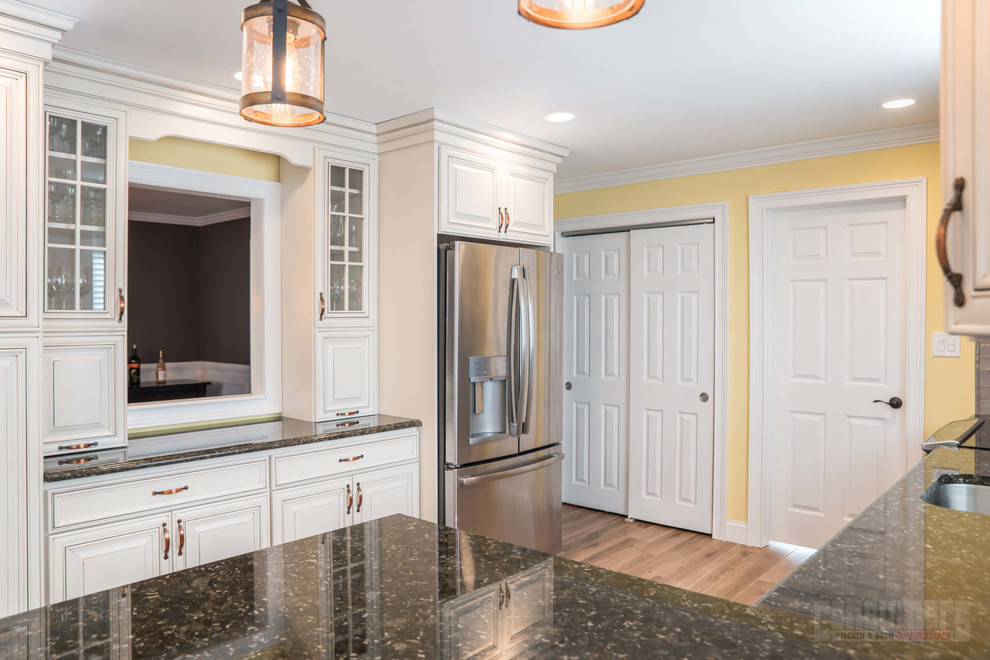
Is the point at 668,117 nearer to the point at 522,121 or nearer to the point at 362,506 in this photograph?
the point at 522,121

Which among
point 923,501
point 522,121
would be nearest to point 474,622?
point 923,501

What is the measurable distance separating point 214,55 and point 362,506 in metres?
2.02

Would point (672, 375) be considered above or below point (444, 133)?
below

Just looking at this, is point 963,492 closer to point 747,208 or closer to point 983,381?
point 983,381

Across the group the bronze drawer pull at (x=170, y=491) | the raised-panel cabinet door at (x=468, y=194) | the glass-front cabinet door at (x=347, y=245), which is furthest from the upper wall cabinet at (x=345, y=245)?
the bronze drawer pull at (x=170, y=491)

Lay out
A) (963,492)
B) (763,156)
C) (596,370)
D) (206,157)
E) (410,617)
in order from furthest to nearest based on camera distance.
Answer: (596,370) → (763,156) → (206,157) → (963,492) → (410,617)

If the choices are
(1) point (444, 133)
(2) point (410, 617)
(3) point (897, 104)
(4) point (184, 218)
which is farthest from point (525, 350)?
(4) point (184, 218)

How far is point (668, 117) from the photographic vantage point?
3318 millimetres

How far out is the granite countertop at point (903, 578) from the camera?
3.42 feet

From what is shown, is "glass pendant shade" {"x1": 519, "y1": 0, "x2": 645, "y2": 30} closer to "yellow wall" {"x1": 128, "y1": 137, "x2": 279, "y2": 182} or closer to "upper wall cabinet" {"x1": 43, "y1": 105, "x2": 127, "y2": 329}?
"upper wall cabinet" {"x1": 43, "y1": 105, "x2": 127, "y2": 329}

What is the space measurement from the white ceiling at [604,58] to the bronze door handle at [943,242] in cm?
167

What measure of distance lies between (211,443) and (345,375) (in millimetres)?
823

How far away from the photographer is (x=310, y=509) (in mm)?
2965

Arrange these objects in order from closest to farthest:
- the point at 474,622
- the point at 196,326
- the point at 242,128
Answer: the point at 474,622
the point at 242,128
the point at 196,326
